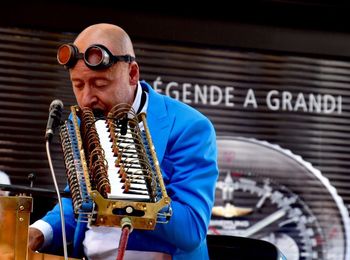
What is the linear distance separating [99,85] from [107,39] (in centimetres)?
16

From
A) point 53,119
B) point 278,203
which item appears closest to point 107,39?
point 53,119

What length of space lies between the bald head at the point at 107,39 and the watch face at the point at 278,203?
13.1 feet

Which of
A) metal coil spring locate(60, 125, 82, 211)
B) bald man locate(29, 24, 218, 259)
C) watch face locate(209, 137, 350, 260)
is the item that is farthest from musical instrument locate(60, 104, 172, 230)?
watch face locate(209, 137, 350, 260)

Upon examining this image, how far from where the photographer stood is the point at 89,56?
2742 mm

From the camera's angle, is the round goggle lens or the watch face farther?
the watch face

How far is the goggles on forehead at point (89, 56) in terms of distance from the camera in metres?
2.73

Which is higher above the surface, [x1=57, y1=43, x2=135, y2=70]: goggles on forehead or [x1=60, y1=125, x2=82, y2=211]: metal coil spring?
[x1=57, y1=43, x2=135, y2=70]: goggles on forehead

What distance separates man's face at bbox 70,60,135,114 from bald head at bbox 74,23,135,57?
5 centimetres

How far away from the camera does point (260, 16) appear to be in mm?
7172

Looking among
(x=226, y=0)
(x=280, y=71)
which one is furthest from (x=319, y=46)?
(x=226, y=0)

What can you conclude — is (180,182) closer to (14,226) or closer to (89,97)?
(89,97)

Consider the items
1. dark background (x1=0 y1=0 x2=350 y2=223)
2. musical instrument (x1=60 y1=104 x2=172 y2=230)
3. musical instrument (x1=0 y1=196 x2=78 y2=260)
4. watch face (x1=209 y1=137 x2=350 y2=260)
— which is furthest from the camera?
watch face (x1=209 y1=137 x2=350 y2=260)

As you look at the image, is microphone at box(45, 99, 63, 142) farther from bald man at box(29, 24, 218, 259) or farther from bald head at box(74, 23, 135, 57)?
bald head at box(74, 23, 135, 57)

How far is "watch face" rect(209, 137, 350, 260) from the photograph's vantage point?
6824 millimetres
